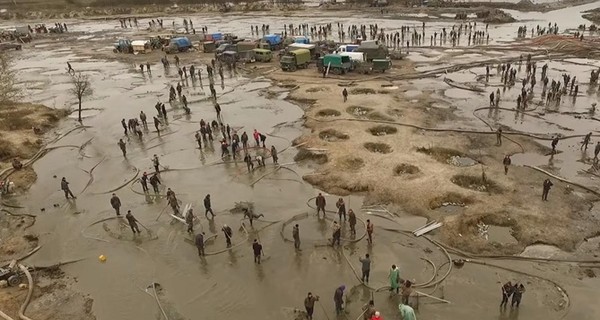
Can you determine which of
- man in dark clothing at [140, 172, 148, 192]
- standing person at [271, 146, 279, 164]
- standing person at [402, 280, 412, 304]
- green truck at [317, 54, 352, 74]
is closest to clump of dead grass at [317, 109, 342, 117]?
standing person at [271, 146, 279, 164]

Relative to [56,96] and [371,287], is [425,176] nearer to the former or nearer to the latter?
[371,287]

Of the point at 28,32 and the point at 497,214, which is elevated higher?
the point at 28,32

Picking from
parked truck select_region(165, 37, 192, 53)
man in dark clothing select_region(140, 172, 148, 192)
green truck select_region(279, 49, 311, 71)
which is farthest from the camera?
parked truck select_region(165, 37, 192, 53)

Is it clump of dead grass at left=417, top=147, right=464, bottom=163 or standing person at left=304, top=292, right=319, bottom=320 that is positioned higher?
standing person at left=304, top=292, right=319, bottom=320

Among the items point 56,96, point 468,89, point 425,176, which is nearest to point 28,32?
point 56,96

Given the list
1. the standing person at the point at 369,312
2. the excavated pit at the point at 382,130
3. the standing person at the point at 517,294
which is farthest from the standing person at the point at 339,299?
the excavated pit at the point at 382,130

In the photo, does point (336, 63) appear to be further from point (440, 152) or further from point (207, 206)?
point (207, 206)

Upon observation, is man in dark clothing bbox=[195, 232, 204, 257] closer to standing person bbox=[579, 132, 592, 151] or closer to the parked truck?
standing person bbox=[579, 132, 592, 151]

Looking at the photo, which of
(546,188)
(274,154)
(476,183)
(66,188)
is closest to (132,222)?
(66,188)

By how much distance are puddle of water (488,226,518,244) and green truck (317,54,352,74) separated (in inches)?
1064

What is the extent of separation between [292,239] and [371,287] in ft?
14.1

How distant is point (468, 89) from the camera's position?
38094 mm

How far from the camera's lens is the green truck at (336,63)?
141 feet

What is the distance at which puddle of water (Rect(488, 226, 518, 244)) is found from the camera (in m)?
18.2
